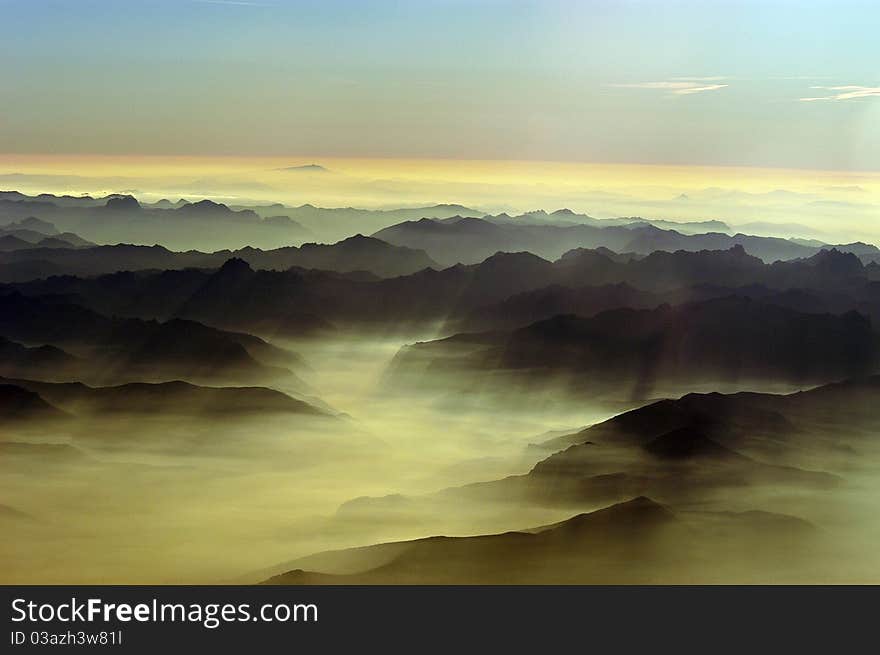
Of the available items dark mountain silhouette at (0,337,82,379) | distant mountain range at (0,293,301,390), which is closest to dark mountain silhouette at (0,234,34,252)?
distant mountain range at (0,293,301,390)

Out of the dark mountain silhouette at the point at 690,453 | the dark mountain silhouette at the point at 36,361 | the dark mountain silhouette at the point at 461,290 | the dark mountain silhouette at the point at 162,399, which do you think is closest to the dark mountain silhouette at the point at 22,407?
the dark mountain silhouette at the point at 162,399

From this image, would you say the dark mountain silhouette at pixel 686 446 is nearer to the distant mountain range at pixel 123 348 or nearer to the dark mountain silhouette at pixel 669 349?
the dark mountain silhouette at pixel 669 349

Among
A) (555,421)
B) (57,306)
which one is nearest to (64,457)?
(57,306)

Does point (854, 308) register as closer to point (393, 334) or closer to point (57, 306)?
point (393, 334)

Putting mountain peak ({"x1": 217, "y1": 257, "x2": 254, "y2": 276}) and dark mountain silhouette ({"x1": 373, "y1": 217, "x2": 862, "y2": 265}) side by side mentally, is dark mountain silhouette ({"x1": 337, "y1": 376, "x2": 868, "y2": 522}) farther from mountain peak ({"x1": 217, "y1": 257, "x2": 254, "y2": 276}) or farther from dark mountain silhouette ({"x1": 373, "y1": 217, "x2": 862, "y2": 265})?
mountain peak ({"x1": 217, "y1": 257, "x2": 254, "y2": 276})

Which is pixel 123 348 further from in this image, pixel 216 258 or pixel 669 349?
pixel 669 349

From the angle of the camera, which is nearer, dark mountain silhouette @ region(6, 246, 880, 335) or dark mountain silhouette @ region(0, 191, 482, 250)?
dark mountain silhouette @ region(0, 191, 482, 250)

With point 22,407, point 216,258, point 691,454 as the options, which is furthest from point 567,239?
point 22,407
